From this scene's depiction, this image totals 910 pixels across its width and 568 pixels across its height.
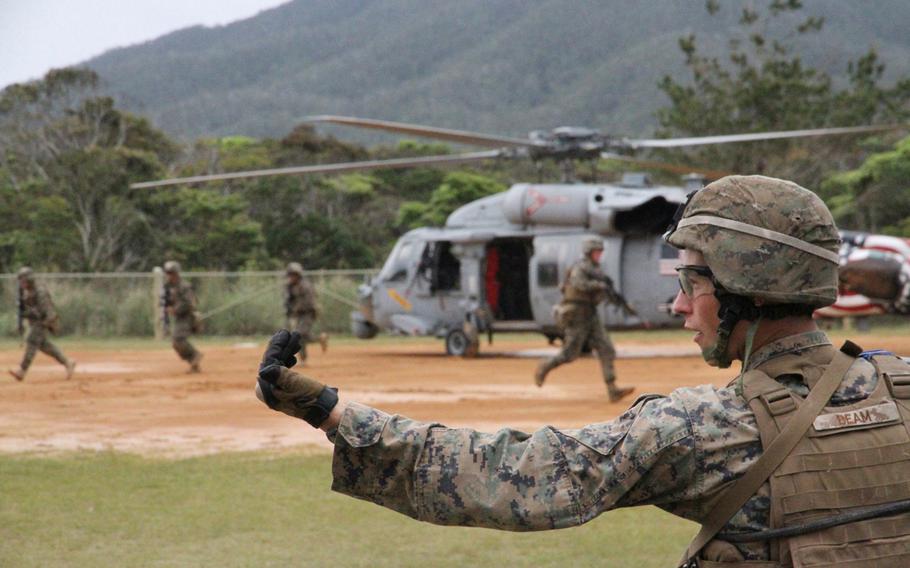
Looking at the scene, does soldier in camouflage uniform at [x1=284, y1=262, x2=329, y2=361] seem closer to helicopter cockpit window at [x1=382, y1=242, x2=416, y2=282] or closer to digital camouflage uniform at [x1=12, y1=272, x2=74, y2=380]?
helicopter cockpit window at [x1=382, y1=242, x2=416, y2=282]

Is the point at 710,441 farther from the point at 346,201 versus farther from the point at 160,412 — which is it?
the point at 346,201

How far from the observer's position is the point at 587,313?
13305mm

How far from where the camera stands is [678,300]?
2.69 meters

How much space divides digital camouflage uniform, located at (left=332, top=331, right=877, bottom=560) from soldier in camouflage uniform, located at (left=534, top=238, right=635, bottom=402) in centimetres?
1071

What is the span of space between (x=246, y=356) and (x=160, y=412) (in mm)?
9107

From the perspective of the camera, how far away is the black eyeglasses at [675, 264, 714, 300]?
2527 mm

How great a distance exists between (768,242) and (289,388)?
0.98 meters

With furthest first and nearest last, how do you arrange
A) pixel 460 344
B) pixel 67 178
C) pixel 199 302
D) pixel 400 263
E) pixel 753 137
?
pixel 67 178
pixel 199 302
pixel 400 263
pixel 460 344
pixel 753 137

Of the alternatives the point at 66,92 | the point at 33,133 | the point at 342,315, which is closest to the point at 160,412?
the point at 342,315

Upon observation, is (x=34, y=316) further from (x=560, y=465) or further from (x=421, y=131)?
(x=560, y=465)

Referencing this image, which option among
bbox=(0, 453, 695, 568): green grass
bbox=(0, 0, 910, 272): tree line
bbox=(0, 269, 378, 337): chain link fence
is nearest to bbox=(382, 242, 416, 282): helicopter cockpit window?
bbox=(0, 269, 378, 337): chain link fence

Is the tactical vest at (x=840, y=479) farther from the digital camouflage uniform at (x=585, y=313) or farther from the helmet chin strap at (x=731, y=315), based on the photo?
the digital camouflage uniform at (x=585, y=313)

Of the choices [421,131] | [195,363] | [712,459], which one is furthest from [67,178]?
[712,459]

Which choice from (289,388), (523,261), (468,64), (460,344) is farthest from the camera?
(468,64)
